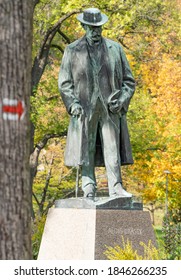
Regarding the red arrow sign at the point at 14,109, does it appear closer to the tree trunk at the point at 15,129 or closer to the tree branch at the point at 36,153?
the tree trunk at the point at 15,129

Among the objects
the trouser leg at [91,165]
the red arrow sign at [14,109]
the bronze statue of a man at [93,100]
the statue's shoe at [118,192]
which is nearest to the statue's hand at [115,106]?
the bronze statue of a man at [93,100]

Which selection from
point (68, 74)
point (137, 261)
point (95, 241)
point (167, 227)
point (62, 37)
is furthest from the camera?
point (62, 37)

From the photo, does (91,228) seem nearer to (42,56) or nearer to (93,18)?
(93,18)

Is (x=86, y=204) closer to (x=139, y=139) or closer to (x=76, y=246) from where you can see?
(x=76, y=246)

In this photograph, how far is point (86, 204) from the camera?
1233 centimetres

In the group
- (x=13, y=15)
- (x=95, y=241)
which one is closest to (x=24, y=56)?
(x=13, y=15)

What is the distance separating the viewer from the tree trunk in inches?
295

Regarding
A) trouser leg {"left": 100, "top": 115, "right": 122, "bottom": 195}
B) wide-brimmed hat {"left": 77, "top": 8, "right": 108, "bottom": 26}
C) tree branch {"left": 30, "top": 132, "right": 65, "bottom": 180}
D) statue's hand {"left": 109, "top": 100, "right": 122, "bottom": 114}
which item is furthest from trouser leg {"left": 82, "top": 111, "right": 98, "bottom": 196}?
tree branch {"left": 30, "top": 132, "right": 65, "bottom": 180}

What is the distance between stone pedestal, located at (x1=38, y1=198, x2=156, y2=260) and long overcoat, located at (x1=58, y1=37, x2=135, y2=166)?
0.84 metres

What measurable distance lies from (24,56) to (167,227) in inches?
377

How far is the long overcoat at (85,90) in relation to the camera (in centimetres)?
1295

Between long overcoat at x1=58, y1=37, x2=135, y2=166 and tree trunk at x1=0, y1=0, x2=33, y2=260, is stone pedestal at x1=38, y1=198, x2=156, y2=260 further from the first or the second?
tree trunk at x1=0, y1=0, x2=33, y2=260

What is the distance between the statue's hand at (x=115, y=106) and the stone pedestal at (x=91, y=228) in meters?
1.28

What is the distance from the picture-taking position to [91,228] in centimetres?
1208
